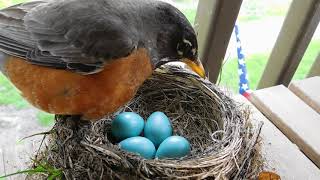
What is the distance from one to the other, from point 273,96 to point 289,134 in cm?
18

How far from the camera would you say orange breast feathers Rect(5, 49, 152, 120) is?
3.76 feet

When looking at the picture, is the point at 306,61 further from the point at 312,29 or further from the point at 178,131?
the point at 178,131

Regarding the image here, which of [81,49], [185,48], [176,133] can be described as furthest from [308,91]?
[81,49]

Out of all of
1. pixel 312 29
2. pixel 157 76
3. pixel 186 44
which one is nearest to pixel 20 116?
pixel 157 76

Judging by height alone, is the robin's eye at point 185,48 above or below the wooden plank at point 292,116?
above

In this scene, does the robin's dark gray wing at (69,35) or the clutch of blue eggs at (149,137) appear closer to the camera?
the robin's dark gray wing at (69,35)

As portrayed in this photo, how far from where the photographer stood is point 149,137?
1.44 metres

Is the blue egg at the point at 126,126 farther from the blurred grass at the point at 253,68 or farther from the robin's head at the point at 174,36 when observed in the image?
the blurred grass at the point at 253,68

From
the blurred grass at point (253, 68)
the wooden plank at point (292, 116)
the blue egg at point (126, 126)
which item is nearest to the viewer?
the blue egg at point (126, 126)

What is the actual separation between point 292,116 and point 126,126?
63 centimetres

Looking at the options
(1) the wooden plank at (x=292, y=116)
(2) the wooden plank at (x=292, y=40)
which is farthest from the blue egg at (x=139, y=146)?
(2) the wooden plank at (x=292, y=40)

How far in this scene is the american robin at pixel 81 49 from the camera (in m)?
1.15

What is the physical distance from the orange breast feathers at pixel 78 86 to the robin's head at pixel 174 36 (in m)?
0.10

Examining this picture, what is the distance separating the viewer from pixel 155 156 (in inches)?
53.5
